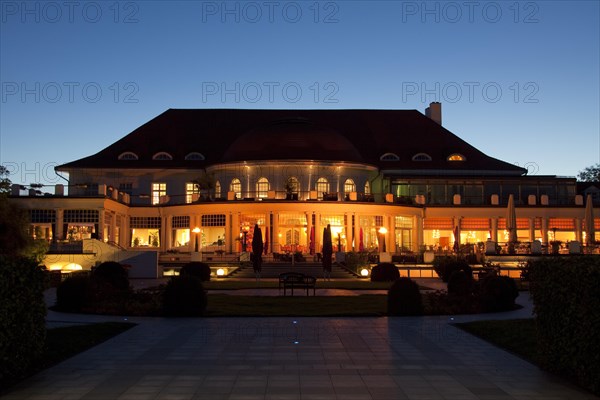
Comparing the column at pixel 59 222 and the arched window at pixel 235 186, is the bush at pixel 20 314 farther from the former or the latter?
the arched window at pixel 235 186

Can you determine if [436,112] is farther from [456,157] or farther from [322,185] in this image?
[322,185]

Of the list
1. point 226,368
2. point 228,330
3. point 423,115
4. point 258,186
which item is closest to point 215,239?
point 258,186

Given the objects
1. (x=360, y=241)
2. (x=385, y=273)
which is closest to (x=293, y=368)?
(x=385, y=273)

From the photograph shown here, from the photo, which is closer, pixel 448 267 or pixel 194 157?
pixel 448 267

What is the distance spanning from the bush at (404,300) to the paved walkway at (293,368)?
9.64 ft

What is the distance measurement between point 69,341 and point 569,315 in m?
9.14

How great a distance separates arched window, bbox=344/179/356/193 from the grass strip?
2816 centimetres

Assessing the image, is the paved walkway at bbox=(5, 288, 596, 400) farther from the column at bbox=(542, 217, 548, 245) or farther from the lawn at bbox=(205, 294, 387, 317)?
the column at bbox=(542, 217, 548, 245)

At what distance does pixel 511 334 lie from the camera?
50.4 ft

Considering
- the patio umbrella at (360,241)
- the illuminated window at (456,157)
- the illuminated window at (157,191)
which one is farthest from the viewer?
the illuminated window at (456,157)

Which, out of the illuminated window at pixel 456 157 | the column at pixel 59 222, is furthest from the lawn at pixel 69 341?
the illuminated window at pixel 456 157

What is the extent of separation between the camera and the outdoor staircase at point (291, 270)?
4016cm

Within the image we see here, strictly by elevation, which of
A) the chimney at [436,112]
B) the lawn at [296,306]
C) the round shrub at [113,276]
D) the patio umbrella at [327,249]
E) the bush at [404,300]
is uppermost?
the chimney at [436,112]

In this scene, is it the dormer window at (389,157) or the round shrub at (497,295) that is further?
the dormer window at (389,157)
